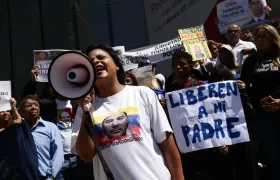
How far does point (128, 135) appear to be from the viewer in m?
2.63

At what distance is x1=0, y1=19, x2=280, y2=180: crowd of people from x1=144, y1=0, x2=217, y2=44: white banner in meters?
2.93

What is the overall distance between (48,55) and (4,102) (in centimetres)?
262

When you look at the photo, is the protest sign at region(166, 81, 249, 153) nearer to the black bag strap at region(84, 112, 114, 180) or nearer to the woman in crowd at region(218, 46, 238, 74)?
the woman in crowd at region(218, 46, 238, 74)

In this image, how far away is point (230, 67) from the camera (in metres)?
5.59

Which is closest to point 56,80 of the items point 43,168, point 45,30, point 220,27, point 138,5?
point 43,168

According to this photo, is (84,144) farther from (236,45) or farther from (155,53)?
(155,53)

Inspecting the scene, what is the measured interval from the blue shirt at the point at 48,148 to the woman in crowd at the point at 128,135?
8.14ft

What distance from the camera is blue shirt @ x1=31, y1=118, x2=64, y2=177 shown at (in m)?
5.10

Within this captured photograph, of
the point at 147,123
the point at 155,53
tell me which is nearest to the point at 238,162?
the point at 147,123

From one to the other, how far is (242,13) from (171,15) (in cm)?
334

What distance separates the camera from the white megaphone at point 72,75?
2.51 m

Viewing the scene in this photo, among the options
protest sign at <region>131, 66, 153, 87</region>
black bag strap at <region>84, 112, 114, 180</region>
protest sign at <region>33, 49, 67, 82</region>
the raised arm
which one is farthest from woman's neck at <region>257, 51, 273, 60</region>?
protest sign at <region>33, 49, 67, 82</region>

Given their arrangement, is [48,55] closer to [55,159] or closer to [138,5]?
[55,159]

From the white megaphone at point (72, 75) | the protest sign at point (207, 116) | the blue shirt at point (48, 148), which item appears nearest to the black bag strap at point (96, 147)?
the white megaphone at point (72, 75)
